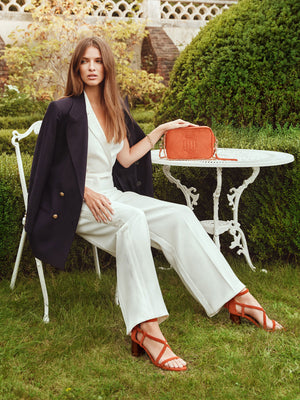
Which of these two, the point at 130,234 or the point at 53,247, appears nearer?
the point at 130,234

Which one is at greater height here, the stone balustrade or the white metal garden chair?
the stone balustrade

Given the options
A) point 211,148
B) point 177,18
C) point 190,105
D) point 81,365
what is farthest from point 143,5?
point 81,365

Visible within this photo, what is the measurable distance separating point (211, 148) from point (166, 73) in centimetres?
1090

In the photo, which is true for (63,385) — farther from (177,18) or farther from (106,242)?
(177,18)

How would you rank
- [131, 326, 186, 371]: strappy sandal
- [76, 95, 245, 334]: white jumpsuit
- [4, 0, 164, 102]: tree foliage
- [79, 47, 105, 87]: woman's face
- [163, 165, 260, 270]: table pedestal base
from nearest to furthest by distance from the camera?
[131, 326, 186, 371]: strappy sandal → [76, 95, 245, 334]: white jumpsuit → [79, 47, 105, 87]: woman's face → [163, 165, 260, 270]: table pedestal base → [4, 0, 164, 102]: tree foliage

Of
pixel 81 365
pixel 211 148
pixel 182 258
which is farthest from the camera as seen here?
pixel 211 148

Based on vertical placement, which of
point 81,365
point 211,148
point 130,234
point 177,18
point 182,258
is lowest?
point 81,365

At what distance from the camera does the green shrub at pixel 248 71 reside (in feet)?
14.7

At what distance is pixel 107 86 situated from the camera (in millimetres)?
2994

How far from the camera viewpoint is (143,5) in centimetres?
1384

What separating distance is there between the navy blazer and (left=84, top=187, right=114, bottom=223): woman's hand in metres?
0.05

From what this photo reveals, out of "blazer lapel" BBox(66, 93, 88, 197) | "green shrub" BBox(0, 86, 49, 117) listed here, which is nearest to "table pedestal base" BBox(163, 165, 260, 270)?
"blazer lapel" BBox(66, 93, 88, 197)

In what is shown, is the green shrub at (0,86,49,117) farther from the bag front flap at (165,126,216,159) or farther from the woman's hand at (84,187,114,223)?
the woman's hand at (84,187,114,223)

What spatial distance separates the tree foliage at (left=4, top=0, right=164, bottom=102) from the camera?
39.1ft
